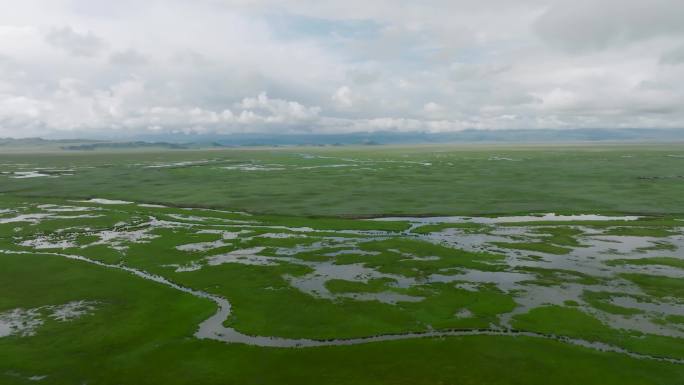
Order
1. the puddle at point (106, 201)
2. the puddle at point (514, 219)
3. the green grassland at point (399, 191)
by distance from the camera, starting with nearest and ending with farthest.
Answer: the puddle at point (514, 219), the green grassland at point (399, 191), the puddle at point (106, 201)

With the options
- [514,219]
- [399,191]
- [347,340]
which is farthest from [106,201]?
[347,340]

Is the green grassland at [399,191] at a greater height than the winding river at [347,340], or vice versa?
the green grassland at [399,191]

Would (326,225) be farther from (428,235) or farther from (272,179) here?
(272,179)

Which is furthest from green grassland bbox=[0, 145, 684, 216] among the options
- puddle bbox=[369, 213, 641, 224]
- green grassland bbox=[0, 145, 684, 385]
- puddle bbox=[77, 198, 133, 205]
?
puddle bbox=[369, 213, 641, 224]

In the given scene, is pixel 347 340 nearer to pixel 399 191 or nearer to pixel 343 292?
pixel 343 292

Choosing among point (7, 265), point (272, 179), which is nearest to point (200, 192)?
point (272, 179)

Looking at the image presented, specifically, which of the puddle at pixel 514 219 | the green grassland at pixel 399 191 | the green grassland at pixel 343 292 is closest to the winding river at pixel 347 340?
the green grassland at pixel 343 292

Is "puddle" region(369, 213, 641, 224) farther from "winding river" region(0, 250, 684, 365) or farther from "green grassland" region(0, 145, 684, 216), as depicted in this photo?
"winding river" region(0, 250, 684, 365)

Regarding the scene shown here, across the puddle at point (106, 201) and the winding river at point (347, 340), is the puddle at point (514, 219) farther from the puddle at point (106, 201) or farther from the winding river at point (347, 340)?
the puddle at point (106, 201)

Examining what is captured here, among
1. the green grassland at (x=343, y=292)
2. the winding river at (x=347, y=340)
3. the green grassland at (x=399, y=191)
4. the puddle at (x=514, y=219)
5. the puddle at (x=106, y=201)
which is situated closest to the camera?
the green grassland at (x=343, y=292)
